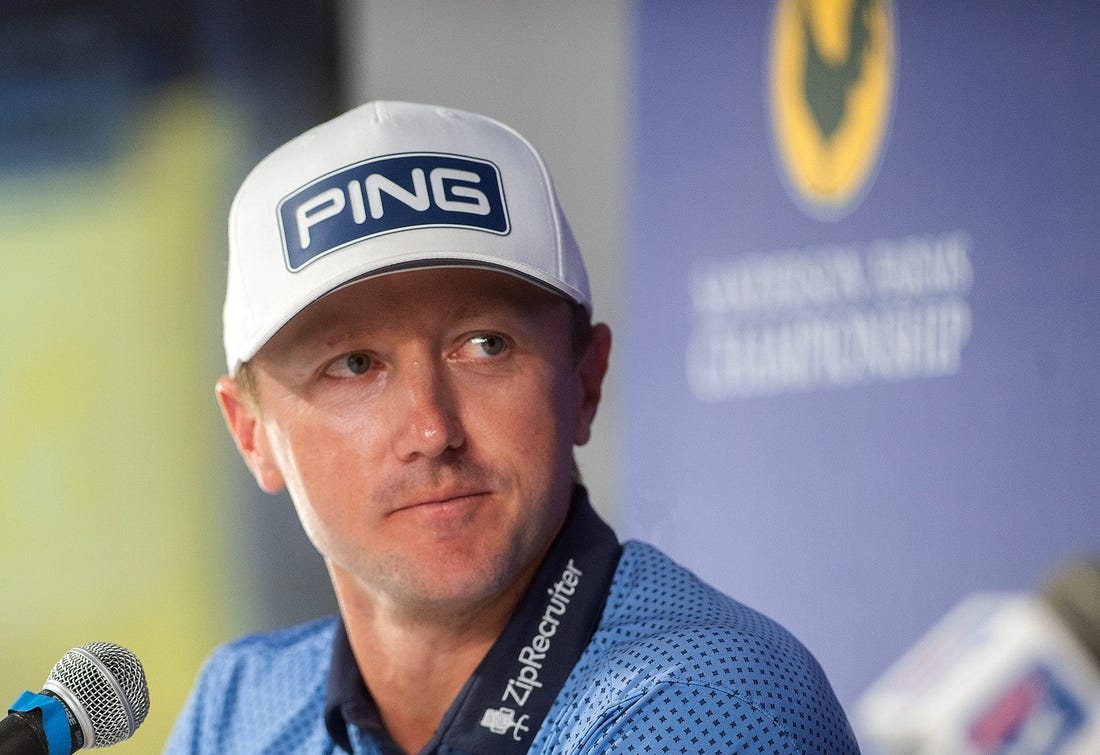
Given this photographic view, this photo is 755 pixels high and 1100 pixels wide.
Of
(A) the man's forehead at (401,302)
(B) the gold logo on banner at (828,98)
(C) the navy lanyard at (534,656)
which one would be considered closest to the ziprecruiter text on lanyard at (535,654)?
(C) the navy lanyard at (534,656)

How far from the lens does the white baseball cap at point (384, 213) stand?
1.13 m

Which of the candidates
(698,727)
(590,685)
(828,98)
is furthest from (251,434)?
(828,98)

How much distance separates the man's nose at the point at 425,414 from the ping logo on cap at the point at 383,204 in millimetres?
117

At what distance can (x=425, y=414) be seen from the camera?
110 cm

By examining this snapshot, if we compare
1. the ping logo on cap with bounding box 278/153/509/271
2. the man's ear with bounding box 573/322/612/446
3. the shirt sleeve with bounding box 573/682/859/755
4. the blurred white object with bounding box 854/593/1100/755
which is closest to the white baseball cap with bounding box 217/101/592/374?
the ping logo on cap with bounding box 278/153/509/271

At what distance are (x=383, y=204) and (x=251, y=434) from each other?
0.29 meters

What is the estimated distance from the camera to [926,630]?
301 cm

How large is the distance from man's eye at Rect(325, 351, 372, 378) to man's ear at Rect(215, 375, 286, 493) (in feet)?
0.47

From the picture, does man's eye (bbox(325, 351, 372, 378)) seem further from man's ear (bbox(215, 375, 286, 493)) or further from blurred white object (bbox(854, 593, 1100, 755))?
blurred white object (bbox(854, 593, 1100, 755))

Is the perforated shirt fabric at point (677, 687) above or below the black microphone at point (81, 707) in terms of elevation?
below

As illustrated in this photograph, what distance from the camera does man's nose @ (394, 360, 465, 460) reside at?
3.60 feet

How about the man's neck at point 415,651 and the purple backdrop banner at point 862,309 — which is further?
the purple backdrop banner at point 862,309

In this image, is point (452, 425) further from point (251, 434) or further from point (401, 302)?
point (251, 434)

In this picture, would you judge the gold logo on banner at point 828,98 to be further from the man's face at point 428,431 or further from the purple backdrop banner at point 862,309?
the man's face at point 428,431
